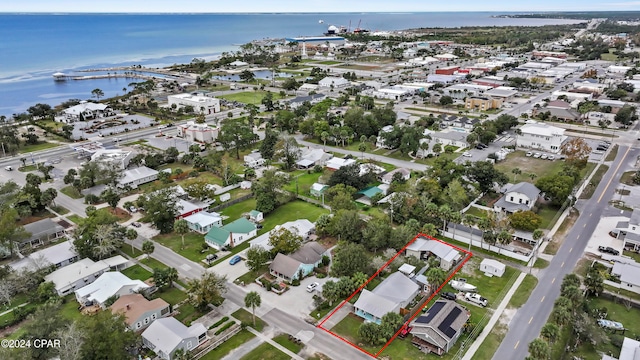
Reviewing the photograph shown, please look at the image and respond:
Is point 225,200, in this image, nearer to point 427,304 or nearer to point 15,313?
point 15,313

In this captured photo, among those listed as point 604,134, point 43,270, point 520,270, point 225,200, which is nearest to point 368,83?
point 604,134

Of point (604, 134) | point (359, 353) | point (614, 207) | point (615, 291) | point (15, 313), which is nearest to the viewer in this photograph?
point (359, 353)

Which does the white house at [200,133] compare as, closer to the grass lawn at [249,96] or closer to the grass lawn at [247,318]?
the grass lawn at [249,96]

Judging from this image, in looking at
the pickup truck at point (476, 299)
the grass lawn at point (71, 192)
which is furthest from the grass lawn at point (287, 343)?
the grass lawn at point (71, 192)

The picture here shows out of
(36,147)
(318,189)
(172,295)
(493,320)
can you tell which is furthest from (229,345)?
(36,147)

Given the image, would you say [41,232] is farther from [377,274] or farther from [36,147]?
[36,147]

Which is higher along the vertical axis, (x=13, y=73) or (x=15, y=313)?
(x=13, y=73)

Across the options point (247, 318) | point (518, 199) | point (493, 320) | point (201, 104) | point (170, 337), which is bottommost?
point (493, 320)
